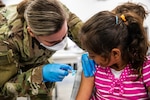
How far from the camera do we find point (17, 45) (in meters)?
1.69

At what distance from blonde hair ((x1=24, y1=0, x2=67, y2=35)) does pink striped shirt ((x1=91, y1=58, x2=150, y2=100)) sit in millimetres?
380

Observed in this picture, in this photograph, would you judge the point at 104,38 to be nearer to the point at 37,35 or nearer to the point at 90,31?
the point at 90,31

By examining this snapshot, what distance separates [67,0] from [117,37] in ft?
6.97

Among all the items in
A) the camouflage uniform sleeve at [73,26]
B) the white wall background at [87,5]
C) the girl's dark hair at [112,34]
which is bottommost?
the white wall background at [87,5]

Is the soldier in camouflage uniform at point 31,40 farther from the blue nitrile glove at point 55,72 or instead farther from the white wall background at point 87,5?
the white wall background at point 87,5

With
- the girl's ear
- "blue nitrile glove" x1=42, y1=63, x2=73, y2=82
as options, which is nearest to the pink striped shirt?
the girl's ear

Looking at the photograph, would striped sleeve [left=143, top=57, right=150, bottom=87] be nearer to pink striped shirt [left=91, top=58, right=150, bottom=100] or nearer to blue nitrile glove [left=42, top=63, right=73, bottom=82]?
pink striped shirt [left=91, top=58, right=150, bottom=100]

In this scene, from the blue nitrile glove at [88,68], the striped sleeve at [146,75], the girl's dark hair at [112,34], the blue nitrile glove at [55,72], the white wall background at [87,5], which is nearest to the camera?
the girl's dark hair at [112,34]

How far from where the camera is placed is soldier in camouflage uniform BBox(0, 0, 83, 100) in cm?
149

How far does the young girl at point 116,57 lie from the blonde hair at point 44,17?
254 millimetres

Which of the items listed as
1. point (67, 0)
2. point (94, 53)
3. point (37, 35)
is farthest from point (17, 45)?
point (67, 0)

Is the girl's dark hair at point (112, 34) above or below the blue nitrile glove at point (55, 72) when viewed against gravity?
above

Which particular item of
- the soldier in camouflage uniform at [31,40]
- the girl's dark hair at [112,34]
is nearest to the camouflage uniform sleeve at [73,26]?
the soldier in camouflage uniform at [31,40]

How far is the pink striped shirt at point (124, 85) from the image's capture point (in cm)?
141
